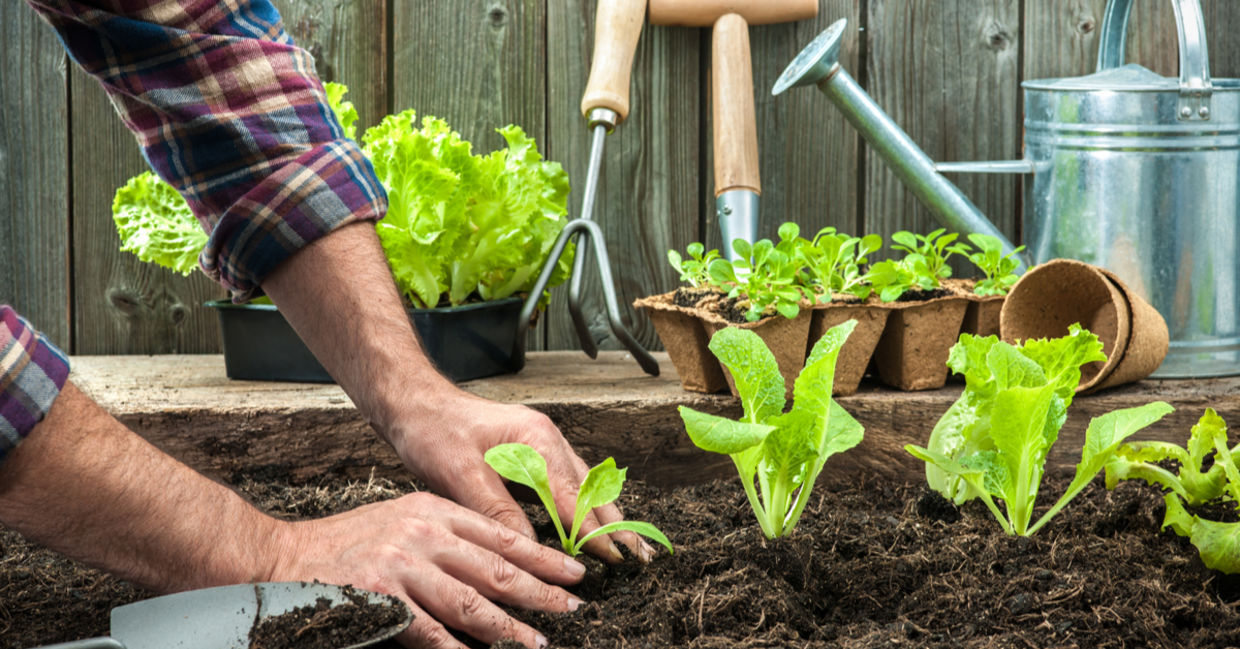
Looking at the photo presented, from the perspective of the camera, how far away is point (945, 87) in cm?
182

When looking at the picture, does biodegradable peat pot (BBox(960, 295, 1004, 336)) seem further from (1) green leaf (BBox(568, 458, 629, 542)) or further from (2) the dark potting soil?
(1) green leaf (BBox(568, 458, 629, 542))

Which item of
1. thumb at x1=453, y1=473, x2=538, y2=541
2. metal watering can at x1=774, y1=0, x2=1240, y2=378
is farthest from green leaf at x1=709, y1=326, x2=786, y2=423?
metal watering can at x1=774, y1=0, x2=1240, y2=378

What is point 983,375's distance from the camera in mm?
950

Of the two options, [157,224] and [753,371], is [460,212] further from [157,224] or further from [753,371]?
[753,371]

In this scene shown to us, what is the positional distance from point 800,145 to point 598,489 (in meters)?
1.14

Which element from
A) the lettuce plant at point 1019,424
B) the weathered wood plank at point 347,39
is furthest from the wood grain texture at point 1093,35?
the weathered wood plank at point 347,39

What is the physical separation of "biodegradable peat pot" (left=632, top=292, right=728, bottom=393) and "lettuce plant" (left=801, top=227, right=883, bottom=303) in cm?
16

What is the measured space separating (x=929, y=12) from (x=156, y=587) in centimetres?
156

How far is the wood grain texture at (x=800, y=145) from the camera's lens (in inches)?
70.9

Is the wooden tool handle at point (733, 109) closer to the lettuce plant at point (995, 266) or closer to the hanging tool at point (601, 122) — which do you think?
the hanging tool at point (601, 122)

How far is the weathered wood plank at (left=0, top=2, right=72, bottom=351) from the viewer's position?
171 centimetres

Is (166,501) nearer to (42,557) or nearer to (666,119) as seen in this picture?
(42,557)

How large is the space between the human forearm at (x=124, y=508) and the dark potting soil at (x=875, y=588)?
5.5 inches

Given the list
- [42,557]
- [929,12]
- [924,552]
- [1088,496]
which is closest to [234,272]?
[42,557]
